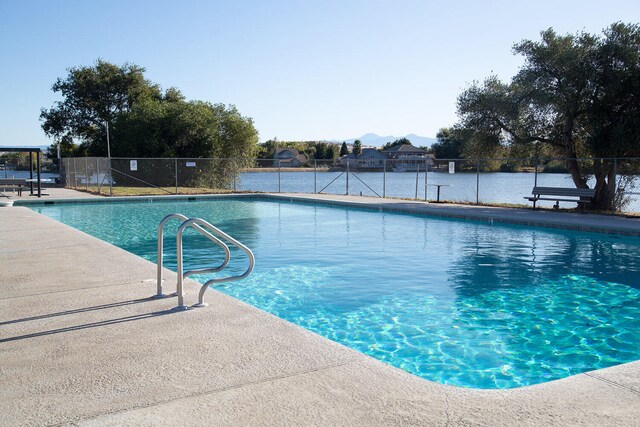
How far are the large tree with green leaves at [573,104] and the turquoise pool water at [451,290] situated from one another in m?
5.00

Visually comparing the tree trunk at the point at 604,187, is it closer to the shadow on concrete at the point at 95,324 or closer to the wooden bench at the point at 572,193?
the wooden bench at the point at 572,193

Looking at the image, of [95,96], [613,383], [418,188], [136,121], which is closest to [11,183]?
[136,121]

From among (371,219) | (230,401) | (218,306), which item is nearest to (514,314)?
(218,306)

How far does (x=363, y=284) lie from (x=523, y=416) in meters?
5.41

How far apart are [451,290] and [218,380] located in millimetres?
5302

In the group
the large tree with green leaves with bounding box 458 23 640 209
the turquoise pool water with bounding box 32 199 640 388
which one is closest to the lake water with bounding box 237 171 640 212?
the large tree with green leaves with bounding box 458 23 640 209

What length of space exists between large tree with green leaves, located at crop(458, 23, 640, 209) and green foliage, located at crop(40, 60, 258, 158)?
16.9 meters

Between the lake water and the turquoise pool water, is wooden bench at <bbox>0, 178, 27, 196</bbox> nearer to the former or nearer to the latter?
the turquoise pool water

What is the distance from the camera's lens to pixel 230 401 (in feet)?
10.9

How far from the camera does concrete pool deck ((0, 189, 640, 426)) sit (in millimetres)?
3121

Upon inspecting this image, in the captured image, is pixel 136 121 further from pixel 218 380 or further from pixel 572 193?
pixel 218 380

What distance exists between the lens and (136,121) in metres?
32.4

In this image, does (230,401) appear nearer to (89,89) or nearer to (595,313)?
(595,313)

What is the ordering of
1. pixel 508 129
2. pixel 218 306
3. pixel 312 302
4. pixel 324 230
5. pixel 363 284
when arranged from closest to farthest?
pixel 218 306
pixel 312 302
pixel 363 284
pixel 324 230
pixel 508 129
